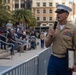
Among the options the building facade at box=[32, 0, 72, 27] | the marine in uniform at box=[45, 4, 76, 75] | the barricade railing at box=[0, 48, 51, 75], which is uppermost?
the marine in uniform at box=[45, 4, 76, 75]

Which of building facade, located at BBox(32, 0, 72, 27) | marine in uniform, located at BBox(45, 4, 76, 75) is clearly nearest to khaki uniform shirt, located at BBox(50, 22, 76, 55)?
marine in uniform, located at BBox(45, 4, 76, 75)

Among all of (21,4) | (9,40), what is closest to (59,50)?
(9,40)

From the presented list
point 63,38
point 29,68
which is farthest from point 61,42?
point 29,68

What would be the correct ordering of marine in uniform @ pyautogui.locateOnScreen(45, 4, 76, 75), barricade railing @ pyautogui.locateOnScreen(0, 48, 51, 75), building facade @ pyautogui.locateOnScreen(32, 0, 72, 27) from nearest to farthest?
1. barricade railing @ pyautogui.locateOnScreen(0, 48, 51, 75)
2. marine in uniform @ pyautogui.locateOnScreen(45, 4, 76, 75)
3. building facade @ pyautogui.locateOnScreen(32, 0, 72, 27)

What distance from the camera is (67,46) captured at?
6.55 m

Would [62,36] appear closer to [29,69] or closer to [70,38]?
[70,38]

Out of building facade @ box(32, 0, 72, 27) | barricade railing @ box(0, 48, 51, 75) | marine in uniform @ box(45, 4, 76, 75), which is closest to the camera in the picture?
barricade railing @ box(0, 48, 51, 75)

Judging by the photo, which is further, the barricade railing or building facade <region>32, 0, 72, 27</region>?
building facade <region>32, 0, 72, 27</region>

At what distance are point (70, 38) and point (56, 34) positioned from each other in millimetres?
249

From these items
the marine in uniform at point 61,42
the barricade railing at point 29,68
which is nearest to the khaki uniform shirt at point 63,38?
the marine in uniform at point 61,42

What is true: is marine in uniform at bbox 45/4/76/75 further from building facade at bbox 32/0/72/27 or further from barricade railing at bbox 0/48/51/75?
building facade at bbox 32/0/72/27

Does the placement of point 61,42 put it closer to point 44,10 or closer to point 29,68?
point 29,68

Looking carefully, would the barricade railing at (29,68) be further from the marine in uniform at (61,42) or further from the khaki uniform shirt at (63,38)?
the khaki uniform shirt at (63,38)

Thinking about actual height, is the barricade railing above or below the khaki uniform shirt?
below
